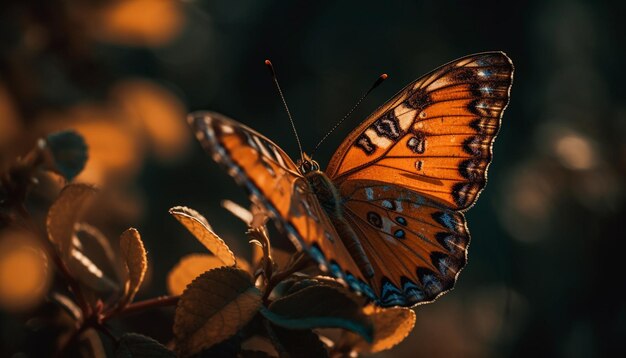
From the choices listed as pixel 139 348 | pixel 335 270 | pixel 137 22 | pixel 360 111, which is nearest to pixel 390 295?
pixel 335 270

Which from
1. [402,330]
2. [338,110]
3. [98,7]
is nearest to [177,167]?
[338,110]

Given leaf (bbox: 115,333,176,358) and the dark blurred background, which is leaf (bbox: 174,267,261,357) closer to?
leaf (bbox: 115,333,176,358)

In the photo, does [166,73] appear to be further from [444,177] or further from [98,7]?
[444,177]

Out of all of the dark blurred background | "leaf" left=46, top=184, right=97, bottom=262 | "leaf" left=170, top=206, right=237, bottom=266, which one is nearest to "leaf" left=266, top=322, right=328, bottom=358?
"leaf" left=170, top=206, right=237, bottom=266

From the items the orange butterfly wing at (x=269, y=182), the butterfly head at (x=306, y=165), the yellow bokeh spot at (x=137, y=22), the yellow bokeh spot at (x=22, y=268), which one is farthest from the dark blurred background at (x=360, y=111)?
the orange butterfly wing at (x=269, y=182)

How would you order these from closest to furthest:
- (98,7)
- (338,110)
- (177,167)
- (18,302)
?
(18,302) < (98,7) < (177,167) < (338,110)

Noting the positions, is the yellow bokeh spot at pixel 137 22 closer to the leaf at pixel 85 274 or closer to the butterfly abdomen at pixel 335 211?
the butterfly abdomen at pixel 335 211
